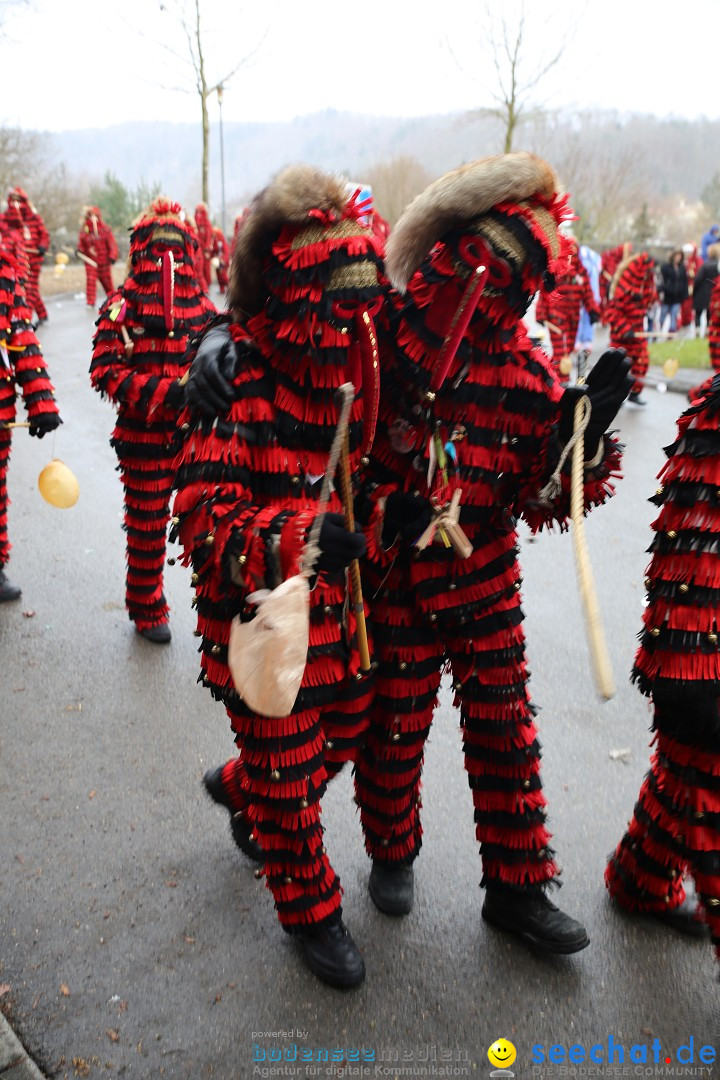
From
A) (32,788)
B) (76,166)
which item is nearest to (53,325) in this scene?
(32,788)

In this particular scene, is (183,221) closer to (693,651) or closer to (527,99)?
(693,651)

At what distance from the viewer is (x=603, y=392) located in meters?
2.07

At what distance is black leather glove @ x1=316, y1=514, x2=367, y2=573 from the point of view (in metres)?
1.77

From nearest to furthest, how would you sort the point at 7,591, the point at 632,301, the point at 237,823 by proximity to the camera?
the point at 237,823, the point at 7,591, the point at 632,301

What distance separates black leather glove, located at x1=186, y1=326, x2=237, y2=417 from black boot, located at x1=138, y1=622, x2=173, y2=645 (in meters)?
2.63

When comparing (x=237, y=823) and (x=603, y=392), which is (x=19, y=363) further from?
(x=603, y=392)

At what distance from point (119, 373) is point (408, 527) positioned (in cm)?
218

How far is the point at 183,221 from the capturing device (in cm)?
392

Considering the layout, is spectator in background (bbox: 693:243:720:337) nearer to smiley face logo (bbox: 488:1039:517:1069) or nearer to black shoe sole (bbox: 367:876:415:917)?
black shoe sole (bbox: 367:876:415:917)

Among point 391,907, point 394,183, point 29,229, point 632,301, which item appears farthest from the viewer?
point 394,183

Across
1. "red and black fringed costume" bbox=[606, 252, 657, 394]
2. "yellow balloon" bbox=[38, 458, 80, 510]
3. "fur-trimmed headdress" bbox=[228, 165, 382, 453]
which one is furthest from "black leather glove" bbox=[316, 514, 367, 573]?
"red and black fringed costume" bbox=[606, 252, 657, 394]

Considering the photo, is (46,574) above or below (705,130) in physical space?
below

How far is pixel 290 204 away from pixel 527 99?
18100mm

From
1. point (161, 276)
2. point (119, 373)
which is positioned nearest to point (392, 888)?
point (119, 373)
